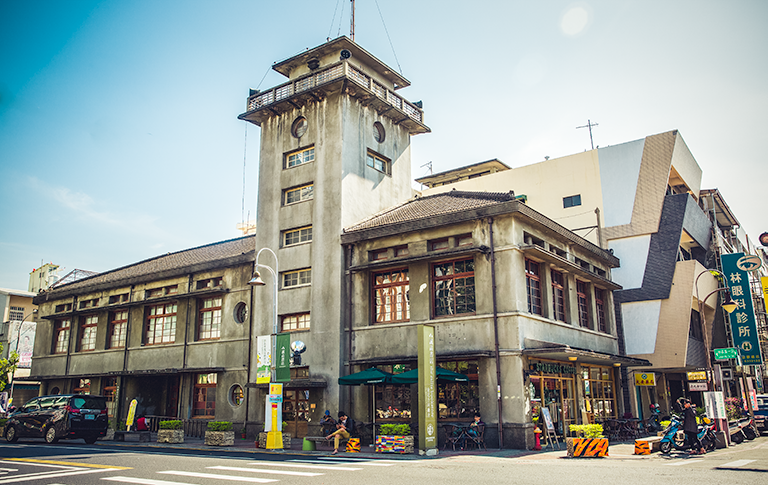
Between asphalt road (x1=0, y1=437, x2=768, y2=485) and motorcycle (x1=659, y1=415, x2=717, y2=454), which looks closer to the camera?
asphalt road (x1=0, y1=437, x2=768, y2=485)

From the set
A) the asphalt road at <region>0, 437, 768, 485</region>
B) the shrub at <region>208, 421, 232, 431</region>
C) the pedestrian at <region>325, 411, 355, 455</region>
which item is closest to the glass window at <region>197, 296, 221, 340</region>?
the shrub at <region>208, 421, 232, 431</region>

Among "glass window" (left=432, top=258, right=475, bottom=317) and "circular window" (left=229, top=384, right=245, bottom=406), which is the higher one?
"glass window" (left=432, top=258, right=475, bottom=317)

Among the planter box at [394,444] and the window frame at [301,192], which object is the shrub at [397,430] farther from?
the window frame at [301,192]

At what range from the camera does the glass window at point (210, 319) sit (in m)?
30.6

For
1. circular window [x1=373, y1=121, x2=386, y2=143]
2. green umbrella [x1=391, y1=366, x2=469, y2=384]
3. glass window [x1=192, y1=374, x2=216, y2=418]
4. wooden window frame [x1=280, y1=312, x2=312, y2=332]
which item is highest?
circular window [x1=373, y1=121, x2=386, y2=143]

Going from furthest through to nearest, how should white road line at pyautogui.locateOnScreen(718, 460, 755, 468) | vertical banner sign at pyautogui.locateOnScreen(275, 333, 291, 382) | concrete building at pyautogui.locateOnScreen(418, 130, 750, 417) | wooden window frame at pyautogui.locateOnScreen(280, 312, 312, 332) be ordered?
concrete building at pyautogui.locateOnScreen(418, 130, 750, 417) < wooden window frame at pyautogui.locateOnScreen(280, 312, 312, 332) < vertical banner sign at pyautogui.locateOnScreen(275, 333, 291, 382) < white road line at pyautogui.locateOnScreen(718, 460, 755, 468)

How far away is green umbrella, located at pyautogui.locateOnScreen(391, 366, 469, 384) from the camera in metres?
21.2

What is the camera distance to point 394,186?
3081 cm

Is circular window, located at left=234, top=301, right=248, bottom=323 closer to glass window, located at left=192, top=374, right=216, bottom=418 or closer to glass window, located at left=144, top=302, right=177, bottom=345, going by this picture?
glass window, located at left=192, top=374, right=216, bottom=418

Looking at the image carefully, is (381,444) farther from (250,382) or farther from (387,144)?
(387,144)

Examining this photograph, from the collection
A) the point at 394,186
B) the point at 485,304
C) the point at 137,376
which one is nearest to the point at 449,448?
the point at 485,304

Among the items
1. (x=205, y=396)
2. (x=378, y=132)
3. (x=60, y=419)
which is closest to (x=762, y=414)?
(x=378, y=132)

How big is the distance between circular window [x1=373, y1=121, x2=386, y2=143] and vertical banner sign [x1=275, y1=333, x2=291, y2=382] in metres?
11.9

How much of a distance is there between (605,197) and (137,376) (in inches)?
1105
